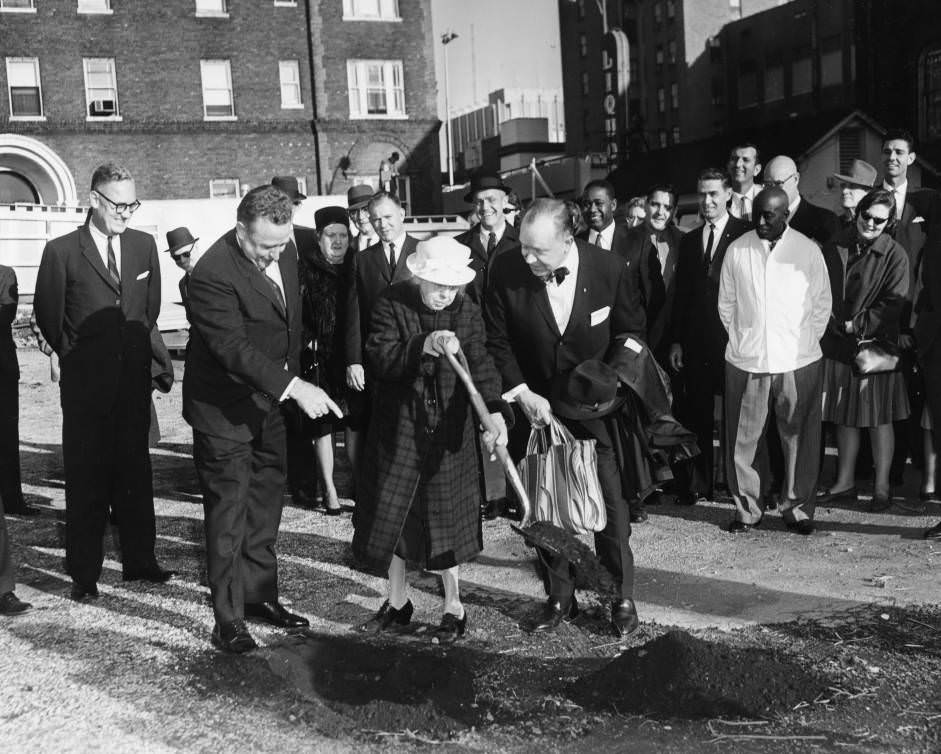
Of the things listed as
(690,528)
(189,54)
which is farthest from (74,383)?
(189,54)

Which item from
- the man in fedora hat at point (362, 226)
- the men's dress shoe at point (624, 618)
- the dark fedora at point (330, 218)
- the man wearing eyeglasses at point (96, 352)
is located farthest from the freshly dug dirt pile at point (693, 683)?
the man in fedora hat at point (362, 226)

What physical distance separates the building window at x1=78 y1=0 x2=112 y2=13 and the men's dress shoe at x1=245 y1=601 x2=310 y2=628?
31.3 meters

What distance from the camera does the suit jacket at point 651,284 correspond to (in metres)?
8.08

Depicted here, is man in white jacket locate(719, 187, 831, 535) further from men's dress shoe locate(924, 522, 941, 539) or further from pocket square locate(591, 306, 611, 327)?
pocket square locate(591, 306, 611, 327)

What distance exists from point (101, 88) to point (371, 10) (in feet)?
27.8

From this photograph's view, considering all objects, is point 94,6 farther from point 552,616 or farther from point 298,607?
point 552,616

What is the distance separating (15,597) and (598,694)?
131 inches

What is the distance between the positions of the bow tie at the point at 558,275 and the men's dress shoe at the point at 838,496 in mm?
3361

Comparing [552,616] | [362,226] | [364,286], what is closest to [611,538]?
[552,616]

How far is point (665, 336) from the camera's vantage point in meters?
8.23

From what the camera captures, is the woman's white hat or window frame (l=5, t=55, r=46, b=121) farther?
window frame (l=5, t=55, r=46, b=121)

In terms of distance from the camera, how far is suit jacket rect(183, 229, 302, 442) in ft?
17.1

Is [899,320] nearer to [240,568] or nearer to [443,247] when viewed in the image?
[443,247]

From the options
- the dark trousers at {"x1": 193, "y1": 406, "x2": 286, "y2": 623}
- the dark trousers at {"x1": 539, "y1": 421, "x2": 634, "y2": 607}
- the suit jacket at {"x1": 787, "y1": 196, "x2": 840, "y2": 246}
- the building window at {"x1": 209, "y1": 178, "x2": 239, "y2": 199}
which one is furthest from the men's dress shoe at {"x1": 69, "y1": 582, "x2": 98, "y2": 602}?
the building window at {"x1": 209, "y1": 178, "x2": 239, "y2": 199}
